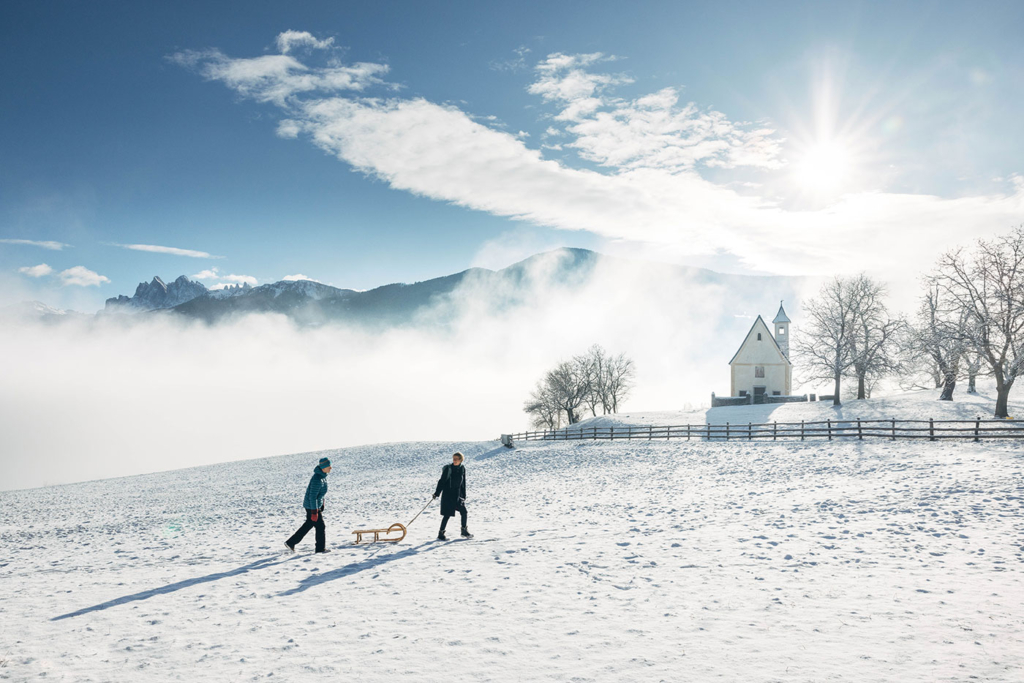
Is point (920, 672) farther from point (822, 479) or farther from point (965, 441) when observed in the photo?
point (965, 441)

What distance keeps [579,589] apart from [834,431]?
2690 cm

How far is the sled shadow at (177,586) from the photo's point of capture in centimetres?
883

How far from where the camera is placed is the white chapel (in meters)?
57.7

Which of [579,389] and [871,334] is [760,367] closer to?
[871,334]

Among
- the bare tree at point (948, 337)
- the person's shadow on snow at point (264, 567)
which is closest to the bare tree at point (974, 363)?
the bare tree at point (948, 337)

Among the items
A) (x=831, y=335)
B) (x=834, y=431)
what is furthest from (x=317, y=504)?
(x=831, y=335)

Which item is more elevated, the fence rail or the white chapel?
the white chapel

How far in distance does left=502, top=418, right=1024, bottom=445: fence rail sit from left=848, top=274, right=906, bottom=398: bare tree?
1281cm

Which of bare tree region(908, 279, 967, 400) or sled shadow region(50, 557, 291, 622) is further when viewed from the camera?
bare tree region(908, 279, 967, 400)

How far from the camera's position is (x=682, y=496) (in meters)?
17.2

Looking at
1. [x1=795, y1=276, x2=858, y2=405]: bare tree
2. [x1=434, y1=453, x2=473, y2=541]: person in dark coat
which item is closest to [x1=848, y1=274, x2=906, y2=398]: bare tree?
[x1=795, y1=276, x2=858, y2=405]: bare tree

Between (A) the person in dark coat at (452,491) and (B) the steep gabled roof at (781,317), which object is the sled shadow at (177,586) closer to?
(A) the person in dark coat at (452,491)

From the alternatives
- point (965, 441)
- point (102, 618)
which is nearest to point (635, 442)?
point (965, 441)

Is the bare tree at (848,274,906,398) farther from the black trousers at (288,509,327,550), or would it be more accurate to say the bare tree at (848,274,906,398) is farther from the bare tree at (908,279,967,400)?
the black trousers at (288,509,327,550)
